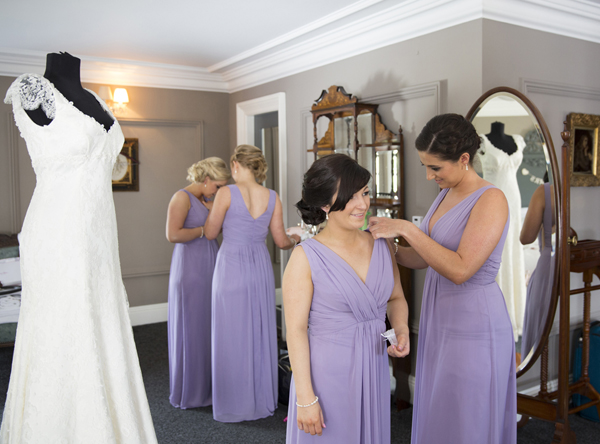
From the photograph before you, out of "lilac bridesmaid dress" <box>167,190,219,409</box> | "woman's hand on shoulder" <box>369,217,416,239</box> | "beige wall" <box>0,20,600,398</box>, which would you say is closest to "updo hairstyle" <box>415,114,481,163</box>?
"woman's hand on shoulder" <box>369,217,416,239</box>

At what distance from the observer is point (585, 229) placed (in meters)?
3.56

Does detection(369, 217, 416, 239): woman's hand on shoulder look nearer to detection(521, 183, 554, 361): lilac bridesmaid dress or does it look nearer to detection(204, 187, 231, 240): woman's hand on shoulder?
detection(521, 183, 554, 361): lilac bridesmaid dress

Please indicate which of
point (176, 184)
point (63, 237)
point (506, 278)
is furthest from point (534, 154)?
point (176, 184)

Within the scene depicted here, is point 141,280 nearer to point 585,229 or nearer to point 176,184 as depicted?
point 176,184

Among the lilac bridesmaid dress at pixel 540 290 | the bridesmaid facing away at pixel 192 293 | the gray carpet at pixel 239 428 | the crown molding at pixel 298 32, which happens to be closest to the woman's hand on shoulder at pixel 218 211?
the bridesmaid facing away at pixel 192 293

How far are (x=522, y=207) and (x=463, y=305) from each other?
1104mm

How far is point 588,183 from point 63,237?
128 inches

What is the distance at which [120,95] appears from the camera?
5.13m

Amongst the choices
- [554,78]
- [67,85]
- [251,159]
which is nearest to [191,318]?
[251,159]

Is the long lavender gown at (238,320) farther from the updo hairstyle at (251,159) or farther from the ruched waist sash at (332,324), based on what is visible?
the ruched waist sash at (332,324)

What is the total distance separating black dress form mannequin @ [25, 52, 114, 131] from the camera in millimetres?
1955

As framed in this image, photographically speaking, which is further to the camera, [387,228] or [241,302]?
[241,302]

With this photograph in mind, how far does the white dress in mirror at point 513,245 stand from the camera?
2887mm

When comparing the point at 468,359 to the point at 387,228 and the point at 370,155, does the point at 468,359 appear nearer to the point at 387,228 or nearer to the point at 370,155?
the point at 387,228
